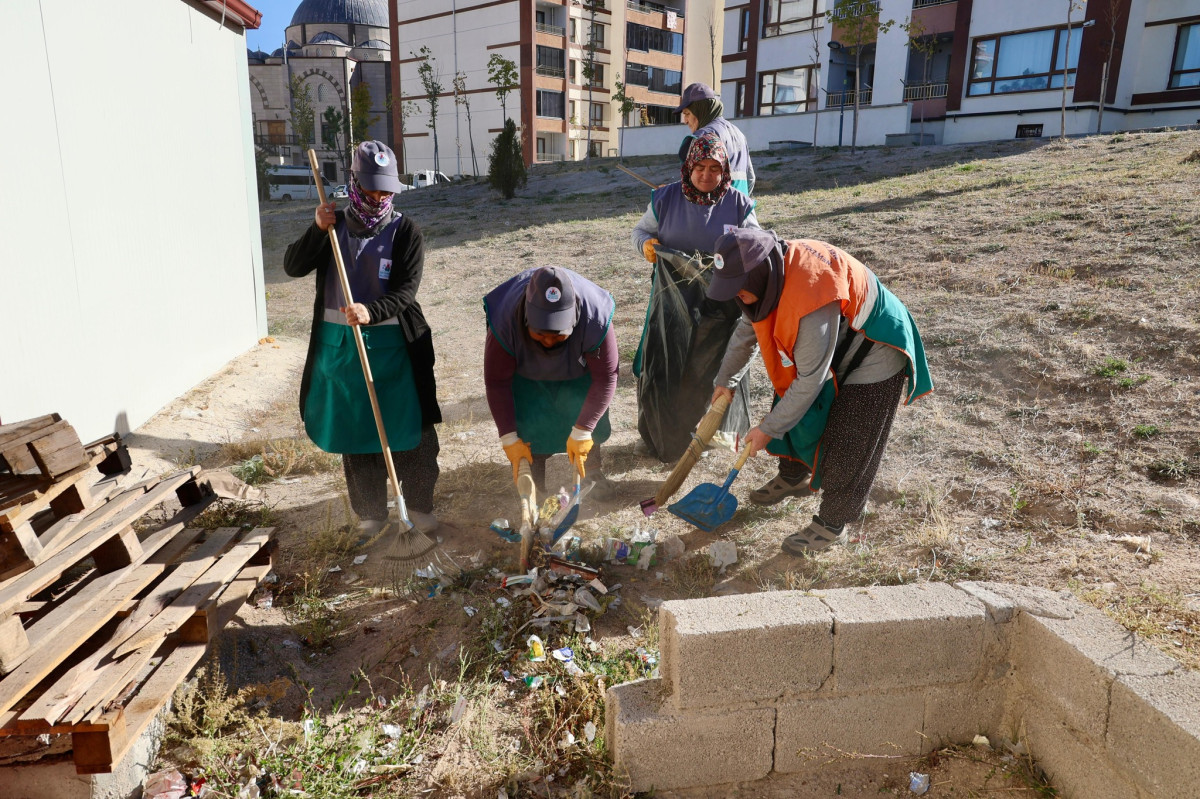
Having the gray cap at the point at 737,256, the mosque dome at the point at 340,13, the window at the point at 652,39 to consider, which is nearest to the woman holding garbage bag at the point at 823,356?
the gray cap at the point at 737,256

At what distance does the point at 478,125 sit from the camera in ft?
108

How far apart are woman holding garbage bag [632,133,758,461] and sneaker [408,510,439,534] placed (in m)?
1.21

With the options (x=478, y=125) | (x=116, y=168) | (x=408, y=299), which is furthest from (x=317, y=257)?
(x=478, y=125)

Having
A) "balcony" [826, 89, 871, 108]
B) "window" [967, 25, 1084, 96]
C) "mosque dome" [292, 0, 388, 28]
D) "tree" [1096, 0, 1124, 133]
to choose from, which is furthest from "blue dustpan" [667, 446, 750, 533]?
"mosque dome" [292, 0, 388, 28]

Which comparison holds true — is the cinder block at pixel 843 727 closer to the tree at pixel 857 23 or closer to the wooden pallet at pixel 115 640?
the wooden pallet at pixel 115 640

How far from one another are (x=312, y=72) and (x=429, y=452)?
40512 millimetres

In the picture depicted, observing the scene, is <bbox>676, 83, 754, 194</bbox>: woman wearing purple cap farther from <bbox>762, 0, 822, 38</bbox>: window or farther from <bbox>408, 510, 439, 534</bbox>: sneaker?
<bbox>762, 0, 822, 38</bbox>: window

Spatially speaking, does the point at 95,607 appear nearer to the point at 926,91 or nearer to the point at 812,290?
the point at 812,290

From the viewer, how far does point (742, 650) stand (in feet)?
7.09

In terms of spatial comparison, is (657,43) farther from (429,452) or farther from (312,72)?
(429,452)

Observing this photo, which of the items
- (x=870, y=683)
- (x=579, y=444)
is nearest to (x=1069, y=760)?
(x=870, y=683)

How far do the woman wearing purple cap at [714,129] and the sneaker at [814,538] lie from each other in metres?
1.62

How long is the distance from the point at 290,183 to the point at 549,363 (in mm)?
29437

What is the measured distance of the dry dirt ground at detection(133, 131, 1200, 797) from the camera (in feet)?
7.95
